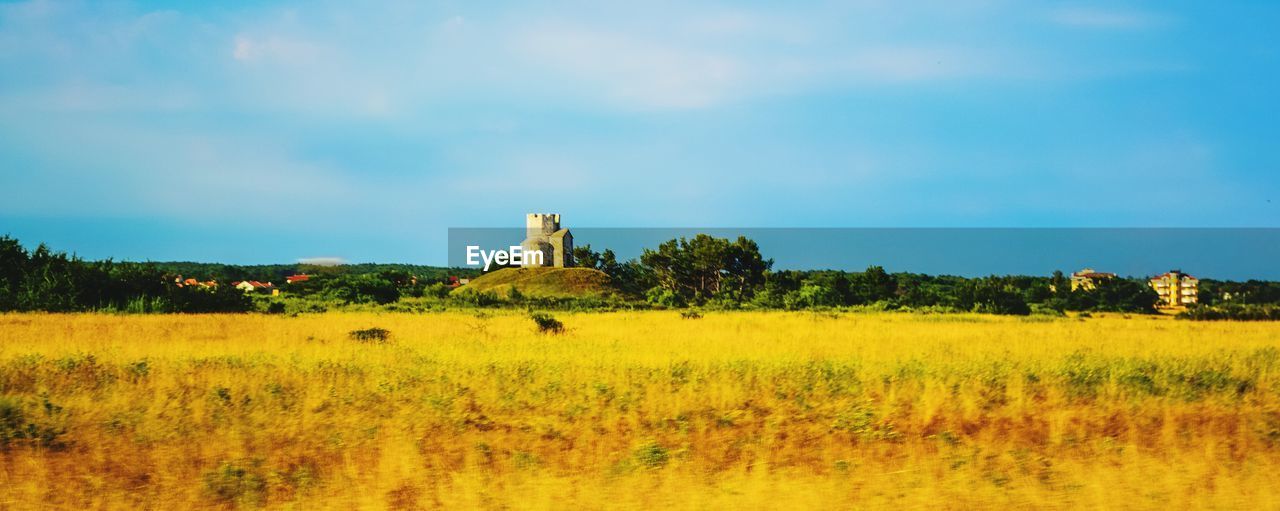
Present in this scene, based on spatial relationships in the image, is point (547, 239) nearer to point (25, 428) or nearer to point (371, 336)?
point (371, 336)

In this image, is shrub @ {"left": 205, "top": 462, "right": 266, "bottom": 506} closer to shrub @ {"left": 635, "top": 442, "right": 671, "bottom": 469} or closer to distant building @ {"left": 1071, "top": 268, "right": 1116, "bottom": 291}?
shrub @ {"left": 635, "top": 442, "right": 671, "bottom": 469}

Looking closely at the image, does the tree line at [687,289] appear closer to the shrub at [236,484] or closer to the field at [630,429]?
the field at [630,429]

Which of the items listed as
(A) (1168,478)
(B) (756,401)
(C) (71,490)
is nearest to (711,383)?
(B) (756,401)

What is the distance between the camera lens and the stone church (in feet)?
379

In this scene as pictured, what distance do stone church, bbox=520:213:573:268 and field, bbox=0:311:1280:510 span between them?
9684 centimetres

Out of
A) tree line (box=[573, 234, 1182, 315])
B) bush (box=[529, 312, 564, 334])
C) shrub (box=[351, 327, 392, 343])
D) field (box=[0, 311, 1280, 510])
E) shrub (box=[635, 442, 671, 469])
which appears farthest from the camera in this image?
tree line (box=[573, 234, 1182, 315])

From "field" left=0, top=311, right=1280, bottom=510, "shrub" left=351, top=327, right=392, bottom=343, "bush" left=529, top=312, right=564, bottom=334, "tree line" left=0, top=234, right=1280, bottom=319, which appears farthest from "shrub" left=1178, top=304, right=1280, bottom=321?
"shrub" left=351, top=327, right=392, bottom=343

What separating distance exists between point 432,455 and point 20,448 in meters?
4.32

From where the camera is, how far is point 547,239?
116 m

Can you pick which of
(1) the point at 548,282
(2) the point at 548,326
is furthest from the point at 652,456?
(1) the point at 548,282

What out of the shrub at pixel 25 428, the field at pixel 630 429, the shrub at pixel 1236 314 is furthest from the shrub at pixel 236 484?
the shrub at pixel 1236 314

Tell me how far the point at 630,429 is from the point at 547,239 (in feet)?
350

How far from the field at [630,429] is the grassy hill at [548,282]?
6806cm

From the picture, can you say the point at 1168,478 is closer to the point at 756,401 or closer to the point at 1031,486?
the point at 1031,486
